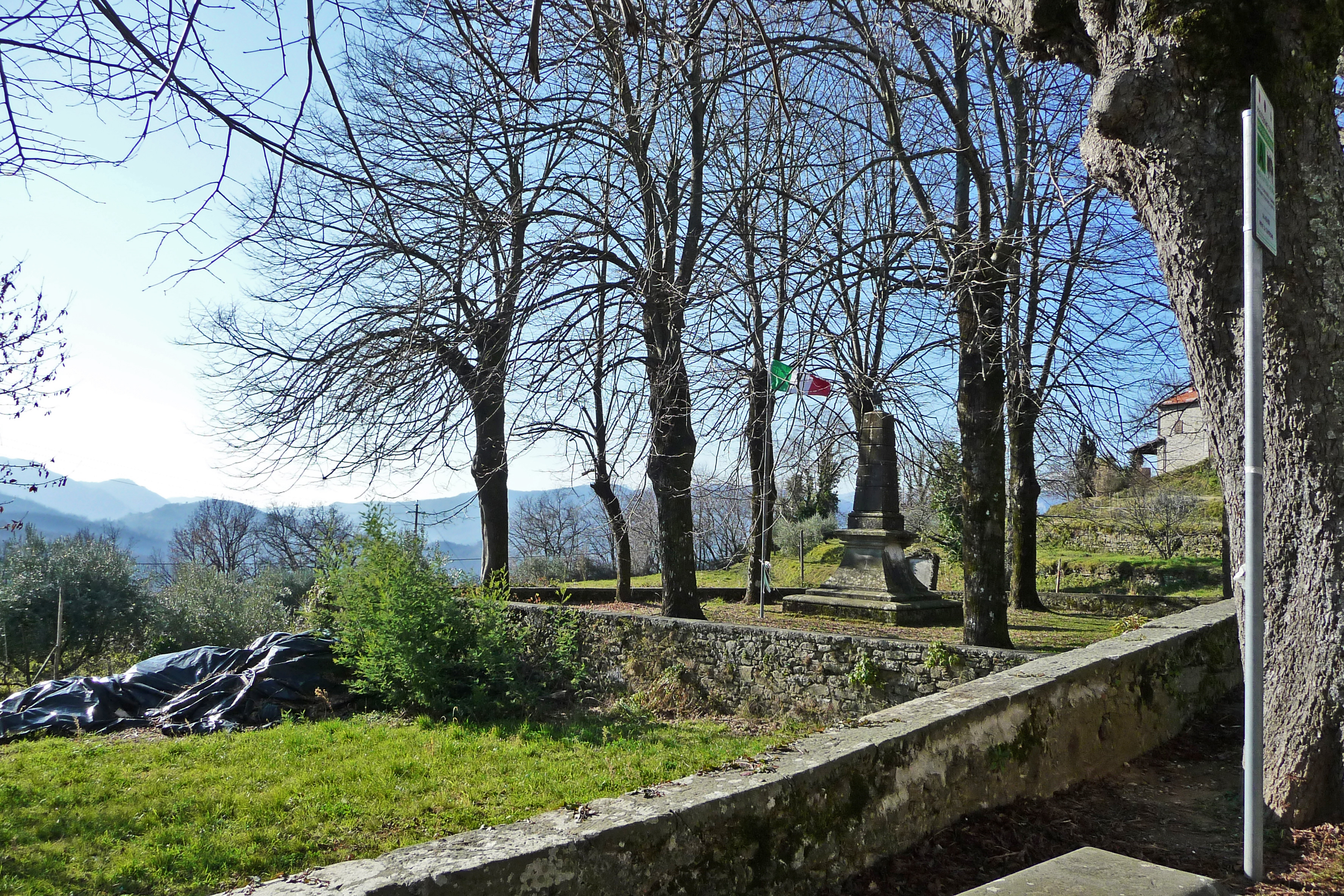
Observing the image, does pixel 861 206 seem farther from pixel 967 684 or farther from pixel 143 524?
pixel 143 524

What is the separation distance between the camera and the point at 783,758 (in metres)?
3.12

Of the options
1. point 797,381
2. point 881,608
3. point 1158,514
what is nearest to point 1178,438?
point 1158,514

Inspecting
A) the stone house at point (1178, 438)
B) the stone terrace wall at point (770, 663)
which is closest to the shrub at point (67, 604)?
the stone terrace wall at point (770, 663)

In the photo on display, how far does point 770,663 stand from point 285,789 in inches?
182

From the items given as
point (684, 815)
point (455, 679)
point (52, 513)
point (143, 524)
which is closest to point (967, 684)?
point (684, 815)

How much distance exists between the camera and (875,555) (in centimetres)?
1351

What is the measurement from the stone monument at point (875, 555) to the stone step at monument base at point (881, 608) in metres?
0.01

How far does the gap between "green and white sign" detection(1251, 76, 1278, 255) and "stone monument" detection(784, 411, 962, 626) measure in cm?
1029

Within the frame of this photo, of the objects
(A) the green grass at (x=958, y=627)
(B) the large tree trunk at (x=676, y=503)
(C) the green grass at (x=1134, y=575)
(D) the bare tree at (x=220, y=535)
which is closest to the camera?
(A) the green grass at (x=958, y=627)

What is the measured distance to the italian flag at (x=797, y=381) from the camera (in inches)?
267

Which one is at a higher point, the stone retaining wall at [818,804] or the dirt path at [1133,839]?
the stone retaining wall at [818,804]

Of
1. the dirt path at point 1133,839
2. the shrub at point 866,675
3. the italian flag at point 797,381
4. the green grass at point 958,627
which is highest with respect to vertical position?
the italian flag at point 797,381

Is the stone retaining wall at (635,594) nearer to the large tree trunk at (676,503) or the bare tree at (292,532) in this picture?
the large tree trunk at (676,503)

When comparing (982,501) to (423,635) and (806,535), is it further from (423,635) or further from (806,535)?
(806,535)
